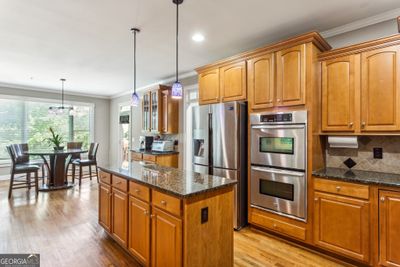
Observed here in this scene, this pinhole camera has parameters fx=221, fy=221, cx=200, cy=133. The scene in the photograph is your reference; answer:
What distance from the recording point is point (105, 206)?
111 inches

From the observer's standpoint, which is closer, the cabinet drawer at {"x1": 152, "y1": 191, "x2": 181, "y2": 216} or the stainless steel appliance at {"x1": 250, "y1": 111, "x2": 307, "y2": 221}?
the cabinet drawer at {"x1": 152, "y1": 191, "x2": 181, "y2": 216}

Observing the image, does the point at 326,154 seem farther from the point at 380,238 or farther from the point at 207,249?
the point at 207,249

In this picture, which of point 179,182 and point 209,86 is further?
point 209,86

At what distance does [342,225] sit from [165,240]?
1.83m

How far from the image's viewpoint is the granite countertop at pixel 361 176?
6.86 feet

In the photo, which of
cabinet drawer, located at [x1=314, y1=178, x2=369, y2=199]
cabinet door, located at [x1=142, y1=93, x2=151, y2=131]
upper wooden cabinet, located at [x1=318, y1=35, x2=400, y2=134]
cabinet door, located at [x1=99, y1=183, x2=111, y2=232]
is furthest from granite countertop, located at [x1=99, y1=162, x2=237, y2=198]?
cabinet door, located at [x1=142, y1=93, x2=151, y2=131]

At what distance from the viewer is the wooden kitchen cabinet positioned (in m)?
5.13

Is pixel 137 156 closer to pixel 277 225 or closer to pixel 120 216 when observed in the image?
pixel 120 216

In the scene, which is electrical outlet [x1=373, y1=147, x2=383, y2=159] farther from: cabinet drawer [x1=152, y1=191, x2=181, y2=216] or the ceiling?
cabinet drawer [x1=152, y1=191, x2=181, y2=216]

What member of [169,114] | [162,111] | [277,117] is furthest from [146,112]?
[277,117]

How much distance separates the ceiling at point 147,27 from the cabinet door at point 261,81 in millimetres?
386

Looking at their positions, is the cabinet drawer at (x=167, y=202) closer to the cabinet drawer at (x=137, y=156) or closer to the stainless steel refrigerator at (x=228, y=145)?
the stainless steel refrigerator at (x=228, y=145)

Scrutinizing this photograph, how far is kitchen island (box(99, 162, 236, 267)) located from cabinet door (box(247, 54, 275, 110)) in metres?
1.36

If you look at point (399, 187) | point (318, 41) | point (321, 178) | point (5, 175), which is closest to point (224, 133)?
point (321, 178)
